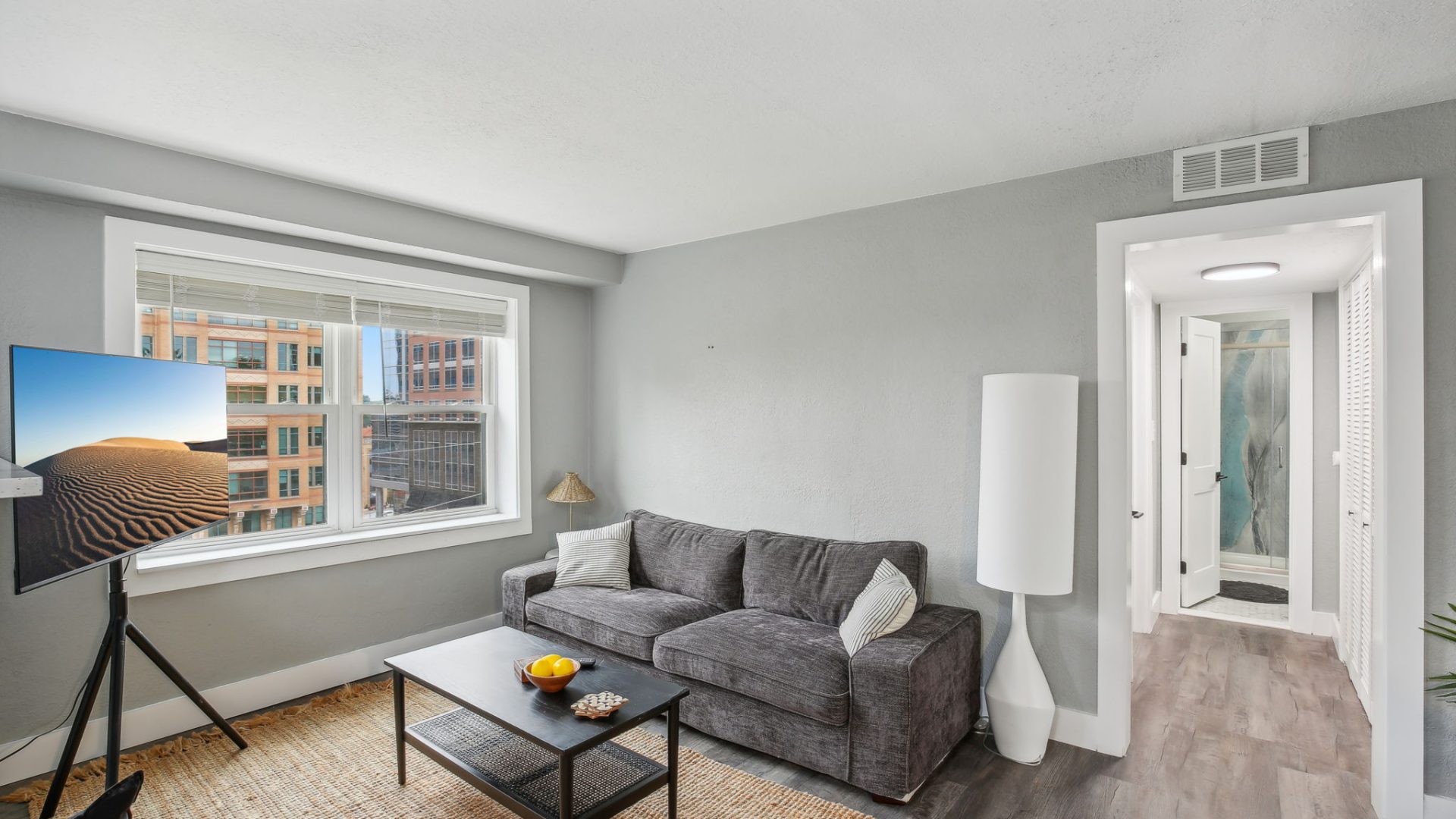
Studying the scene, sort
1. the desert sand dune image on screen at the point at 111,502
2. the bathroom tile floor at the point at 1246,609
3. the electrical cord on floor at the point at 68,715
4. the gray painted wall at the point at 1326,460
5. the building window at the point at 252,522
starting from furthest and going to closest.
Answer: the bathroom tile floor at the point at 1246,609 < the gray painted wall at the point at 1326,460 < the building window at the point at 252,522 < the electrical cord on floor at the point at 68,715 < the desert sand dune image on screen at the point at 111,502

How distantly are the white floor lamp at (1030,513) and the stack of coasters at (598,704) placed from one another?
1618 millimetres

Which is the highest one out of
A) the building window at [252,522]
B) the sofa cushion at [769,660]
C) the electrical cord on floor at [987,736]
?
the building window at [252,522]

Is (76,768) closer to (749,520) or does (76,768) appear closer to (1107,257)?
(749,520)

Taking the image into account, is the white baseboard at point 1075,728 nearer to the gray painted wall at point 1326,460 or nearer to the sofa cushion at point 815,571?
the sofa cushion at point 815,571

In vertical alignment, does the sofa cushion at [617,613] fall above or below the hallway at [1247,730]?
above

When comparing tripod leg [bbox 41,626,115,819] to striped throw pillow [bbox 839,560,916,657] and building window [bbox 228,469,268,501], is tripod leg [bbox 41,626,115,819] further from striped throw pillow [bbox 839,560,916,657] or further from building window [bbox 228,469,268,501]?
striped throw pillow [bbox 839,560,916,657]

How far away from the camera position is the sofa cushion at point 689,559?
3.81m

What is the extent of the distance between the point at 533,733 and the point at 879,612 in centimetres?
146

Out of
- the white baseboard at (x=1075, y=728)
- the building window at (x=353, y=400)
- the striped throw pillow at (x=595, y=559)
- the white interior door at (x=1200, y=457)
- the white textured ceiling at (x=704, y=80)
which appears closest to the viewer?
the white textured ceiling at (x=704, y=80)

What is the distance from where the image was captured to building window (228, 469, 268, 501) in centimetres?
357

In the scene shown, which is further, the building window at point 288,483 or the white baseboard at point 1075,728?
the building window at point 288,483

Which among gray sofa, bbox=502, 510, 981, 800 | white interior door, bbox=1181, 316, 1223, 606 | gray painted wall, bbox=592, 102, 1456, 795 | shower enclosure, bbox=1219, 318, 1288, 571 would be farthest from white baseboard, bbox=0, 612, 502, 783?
shower enclosure, bbox=1219, 318, 1288, 571

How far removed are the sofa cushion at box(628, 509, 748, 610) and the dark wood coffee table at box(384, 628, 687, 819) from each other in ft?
3.53

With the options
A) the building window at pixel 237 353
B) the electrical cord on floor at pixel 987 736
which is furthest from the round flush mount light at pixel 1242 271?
Answer: the building window at pixel 237 353
